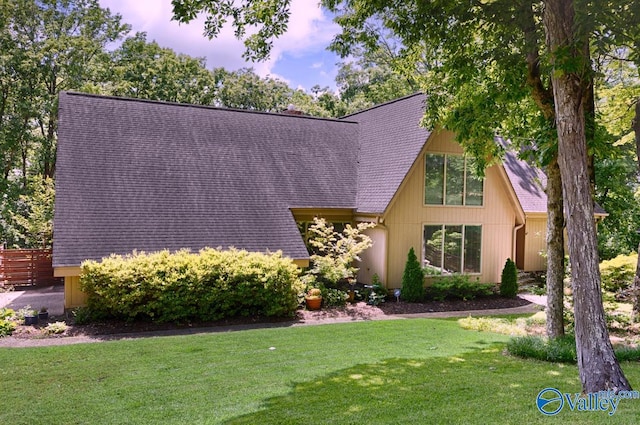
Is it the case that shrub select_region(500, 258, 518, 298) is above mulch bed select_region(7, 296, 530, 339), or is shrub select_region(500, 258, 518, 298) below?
above

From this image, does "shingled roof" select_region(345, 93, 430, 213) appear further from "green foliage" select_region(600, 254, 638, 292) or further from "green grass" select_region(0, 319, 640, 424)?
"green foliage" select_region(600, 254, 638, 292)

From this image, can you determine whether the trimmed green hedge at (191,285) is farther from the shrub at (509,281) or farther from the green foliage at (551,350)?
the shrub at (509,281)

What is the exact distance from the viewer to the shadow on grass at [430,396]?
15.5 ft

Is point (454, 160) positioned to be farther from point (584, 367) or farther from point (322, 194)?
point (584, 367)

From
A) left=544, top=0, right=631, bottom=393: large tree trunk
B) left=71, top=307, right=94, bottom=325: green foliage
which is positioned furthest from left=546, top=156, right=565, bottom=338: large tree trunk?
left=71, top=307, right=94, bottom=325: green foliage

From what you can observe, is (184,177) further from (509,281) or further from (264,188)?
(509,281)

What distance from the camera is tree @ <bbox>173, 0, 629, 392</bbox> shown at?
5.83 meters

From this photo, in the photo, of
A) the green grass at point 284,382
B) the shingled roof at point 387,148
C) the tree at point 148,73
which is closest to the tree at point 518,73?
the green grass at point 284,382

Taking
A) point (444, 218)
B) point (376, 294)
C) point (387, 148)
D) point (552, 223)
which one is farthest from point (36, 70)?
point (552, 223)

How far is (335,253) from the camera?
15102 mm

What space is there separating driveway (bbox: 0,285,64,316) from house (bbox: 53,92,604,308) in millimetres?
1650

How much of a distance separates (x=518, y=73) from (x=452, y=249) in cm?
798

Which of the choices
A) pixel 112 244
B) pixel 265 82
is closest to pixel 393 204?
pixel 112 244

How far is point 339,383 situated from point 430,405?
4.87 feet
